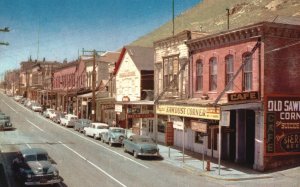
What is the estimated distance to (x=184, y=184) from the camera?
69.4ft

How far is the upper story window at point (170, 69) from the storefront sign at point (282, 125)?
37.7 ft

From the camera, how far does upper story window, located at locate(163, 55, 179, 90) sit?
35.6m

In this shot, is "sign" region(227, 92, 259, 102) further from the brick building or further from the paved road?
the paved road

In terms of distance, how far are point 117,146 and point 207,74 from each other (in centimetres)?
1052

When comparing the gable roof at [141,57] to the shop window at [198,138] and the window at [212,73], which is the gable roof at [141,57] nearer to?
the shop window at [198,138]

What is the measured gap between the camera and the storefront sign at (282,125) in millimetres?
25156

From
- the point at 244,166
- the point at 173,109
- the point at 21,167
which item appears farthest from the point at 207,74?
the point at 21,167

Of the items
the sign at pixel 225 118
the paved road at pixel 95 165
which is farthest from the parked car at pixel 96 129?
the sign at pixel 225 118

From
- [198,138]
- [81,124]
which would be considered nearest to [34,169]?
[198,138]

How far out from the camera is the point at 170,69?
120ft

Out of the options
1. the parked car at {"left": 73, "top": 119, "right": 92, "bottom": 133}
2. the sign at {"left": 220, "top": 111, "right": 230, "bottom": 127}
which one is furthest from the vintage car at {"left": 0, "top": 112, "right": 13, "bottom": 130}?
the sign at {"left": 220, "top": 111, "right": 230, "bottom": 127}

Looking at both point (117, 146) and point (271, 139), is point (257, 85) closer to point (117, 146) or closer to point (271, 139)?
point (271, 139)

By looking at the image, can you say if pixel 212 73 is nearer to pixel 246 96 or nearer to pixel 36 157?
pixel 246 96

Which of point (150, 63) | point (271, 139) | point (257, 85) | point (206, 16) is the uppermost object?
point (206, 16)
